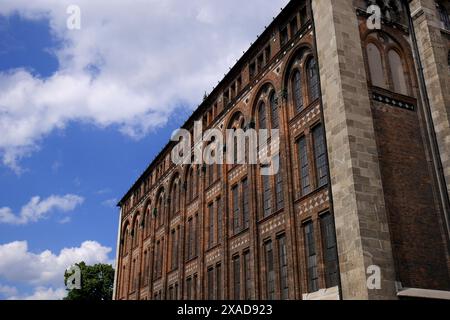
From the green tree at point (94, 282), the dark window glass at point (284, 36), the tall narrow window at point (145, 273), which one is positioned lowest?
the tall narrow window at point (145, 273)

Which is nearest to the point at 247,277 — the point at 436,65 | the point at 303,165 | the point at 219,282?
the point at 219,282

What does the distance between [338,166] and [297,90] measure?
235 inches

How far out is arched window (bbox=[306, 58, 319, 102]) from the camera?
20.7 metres

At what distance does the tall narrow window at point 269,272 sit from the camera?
21078 millimetres

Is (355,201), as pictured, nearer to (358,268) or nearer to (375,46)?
(358,268)

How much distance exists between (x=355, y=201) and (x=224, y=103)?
14.5 metres

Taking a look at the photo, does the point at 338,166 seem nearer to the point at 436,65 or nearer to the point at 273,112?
the point at 273,112

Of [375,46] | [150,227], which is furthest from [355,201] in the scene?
[150,227]

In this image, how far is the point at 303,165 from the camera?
20.6 metres

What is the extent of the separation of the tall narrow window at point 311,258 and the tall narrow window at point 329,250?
630mm

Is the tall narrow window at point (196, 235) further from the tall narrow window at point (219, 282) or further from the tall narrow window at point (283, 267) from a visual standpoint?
the tall narrow window at point (283, 267)

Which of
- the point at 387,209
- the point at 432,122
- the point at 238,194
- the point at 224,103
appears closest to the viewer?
the point at 387,209

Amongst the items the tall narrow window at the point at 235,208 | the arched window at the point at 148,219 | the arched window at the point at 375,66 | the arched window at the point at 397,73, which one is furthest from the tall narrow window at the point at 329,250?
the arched window at the point at 148,219
